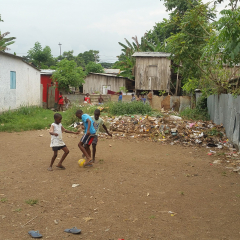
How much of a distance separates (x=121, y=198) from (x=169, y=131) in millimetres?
7116

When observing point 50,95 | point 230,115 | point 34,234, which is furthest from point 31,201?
point 50,95

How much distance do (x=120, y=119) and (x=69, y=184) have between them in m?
8.25

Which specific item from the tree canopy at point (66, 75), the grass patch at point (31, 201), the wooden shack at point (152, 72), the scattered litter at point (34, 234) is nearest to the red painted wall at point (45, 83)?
the tree canopy at point (66, 75)

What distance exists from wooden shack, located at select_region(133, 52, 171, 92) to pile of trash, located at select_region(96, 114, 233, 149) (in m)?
11.2

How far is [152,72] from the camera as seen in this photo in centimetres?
2441

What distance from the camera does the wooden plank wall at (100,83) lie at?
27058mm

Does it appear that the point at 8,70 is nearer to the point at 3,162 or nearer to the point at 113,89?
the point at 3,162

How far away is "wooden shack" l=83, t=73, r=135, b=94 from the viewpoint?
27047mm

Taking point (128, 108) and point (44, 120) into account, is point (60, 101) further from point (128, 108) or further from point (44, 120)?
point (128, 108)

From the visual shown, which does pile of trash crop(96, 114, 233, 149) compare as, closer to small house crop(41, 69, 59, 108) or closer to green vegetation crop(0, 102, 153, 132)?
green vegetation crop(0, 102, 153, 132)

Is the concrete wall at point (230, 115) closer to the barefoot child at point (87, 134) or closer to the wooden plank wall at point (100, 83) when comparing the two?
the barefoot child at point (87, 134)

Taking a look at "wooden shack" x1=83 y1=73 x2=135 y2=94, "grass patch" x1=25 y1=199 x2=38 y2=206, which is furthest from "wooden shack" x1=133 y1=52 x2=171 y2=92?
"grass patch" x1=25 y1=199 x2=38 y2=206

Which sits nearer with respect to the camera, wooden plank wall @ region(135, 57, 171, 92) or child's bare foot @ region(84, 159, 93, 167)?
child's bare foot @ region(84, 159, 93, 167)

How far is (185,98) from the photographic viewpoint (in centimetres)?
2106
